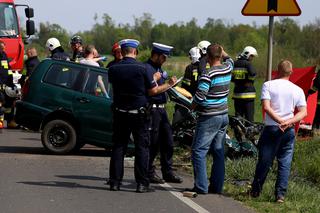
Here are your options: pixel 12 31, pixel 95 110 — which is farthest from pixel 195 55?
pixel 12 31

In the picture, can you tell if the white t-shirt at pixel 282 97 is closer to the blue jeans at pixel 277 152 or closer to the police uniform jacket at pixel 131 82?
the blue jeans at pixel 277 152

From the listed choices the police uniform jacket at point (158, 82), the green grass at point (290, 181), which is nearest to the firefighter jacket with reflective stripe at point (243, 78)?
the green grass at point (290, 181)

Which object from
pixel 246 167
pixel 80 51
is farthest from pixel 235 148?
pixel 80 51

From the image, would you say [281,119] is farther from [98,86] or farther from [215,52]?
[98,86]

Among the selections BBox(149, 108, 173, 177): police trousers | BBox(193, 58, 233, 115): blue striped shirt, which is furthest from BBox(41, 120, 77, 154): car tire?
BBox(193, 58, 233, 115): blue striped shirt

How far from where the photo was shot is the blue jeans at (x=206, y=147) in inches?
399

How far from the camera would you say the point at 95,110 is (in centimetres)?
1381

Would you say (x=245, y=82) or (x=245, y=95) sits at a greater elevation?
(x=245, y=82)

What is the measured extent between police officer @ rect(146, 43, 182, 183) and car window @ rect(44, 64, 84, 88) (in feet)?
11.3

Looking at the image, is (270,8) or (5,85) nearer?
(270,8)

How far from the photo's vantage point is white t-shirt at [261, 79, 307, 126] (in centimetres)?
973

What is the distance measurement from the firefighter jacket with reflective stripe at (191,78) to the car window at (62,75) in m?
2.05

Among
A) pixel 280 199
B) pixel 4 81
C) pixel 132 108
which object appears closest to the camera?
pixel 280 199

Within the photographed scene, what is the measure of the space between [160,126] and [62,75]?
366 centimetres
